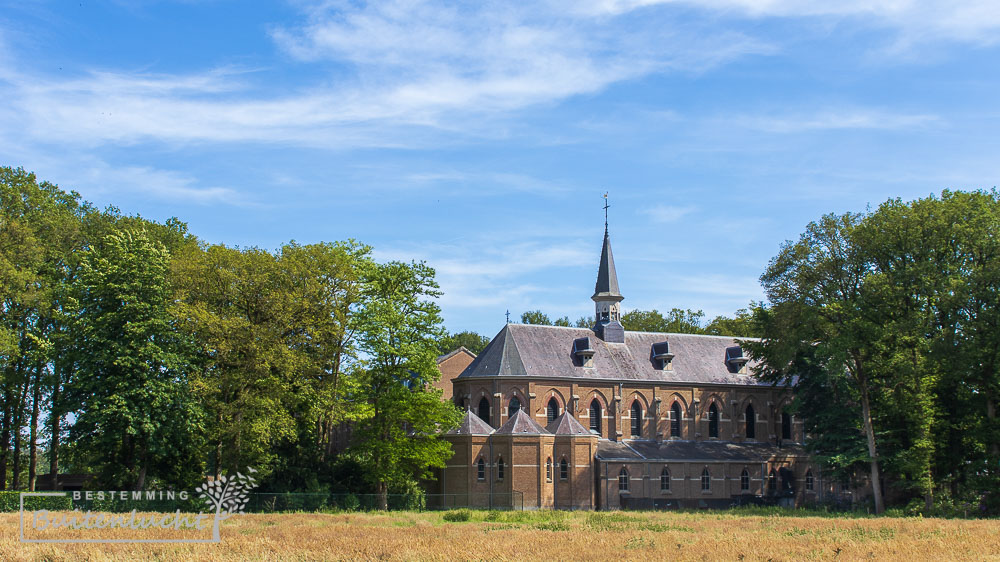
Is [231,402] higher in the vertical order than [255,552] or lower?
higher

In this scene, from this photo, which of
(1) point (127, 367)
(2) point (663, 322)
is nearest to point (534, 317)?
(2) point (663, 322)

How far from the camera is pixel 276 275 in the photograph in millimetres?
46875

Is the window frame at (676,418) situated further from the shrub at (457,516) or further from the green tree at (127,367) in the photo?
the green tree at (127,367)

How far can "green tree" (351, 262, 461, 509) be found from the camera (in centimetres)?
4972

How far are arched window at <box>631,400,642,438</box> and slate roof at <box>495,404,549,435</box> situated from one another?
31.9 ft

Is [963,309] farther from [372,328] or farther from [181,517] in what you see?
[181,517]

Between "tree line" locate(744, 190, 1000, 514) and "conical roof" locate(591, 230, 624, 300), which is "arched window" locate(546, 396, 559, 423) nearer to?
"conical roof" locate(591, 230, 624, 300)

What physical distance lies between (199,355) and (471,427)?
16.4 m

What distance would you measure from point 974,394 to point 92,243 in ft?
153

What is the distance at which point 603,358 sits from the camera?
6356cm

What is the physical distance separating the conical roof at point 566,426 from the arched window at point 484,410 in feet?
13.7

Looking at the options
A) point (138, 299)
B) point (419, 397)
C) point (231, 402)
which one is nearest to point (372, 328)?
Result: point (419, 397)

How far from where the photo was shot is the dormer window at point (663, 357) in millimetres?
64812

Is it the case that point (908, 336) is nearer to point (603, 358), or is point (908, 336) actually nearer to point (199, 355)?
point (603, 358)
